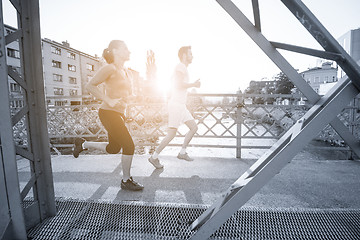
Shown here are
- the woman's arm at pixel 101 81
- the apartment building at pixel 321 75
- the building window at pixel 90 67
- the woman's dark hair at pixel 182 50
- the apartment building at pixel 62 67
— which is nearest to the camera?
the woman's arm at pixel 101 81

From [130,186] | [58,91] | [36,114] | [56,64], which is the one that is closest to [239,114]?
[130,186]

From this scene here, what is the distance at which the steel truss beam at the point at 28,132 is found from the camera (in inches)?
64.4

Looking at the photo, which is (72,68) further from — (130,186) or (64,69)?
(130,186)

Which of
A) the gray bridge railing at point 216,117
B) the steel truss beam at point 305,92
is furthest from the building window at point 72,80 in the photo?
the steel truss beam at point 305,92

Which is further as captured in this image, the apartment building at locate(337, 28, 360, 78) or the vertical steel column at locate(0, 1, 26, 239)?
the vertical steel column at locate(0, 1, 26, 239)

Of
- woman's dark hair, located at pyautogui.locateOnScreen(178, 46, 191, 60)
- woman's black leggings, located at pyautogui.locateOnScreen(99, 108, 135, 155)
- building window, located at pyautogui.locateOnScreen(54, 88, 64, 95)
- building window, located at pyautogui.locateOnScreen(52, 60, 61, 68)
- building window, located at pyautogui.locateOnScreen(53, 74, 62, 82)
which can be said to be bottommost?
woman's black leggings, located at pyautogui.locateOnScreen(99, 108, 135, 155)

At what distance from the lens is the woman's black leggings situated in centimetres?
268

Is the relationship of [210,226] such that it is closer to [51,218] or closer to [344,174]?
[51,218]

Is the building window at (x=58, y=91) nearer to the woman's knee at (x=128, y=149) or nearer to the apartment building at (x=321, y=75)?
the woman's knee at (x=128, y=149)

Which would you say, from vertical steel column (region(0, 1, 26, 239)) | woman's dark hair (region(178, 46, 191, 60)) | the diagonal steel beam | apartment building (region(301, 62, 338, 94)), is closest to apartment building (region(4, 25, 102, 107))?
woman's dark hair (region(178, 46, 191, 60))

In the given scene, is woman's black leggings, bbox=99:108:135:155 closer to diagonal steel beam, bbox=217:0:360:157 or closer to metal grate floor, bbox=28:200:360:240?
metal grate floor, bbox=28:200:360:240

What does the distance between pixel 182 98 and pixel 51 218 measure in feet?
8.81

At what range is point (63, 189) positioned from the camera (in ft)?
9.80

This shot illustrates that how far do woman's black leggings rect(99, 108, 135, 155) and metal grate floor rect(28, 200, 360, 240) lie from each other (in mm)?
780
